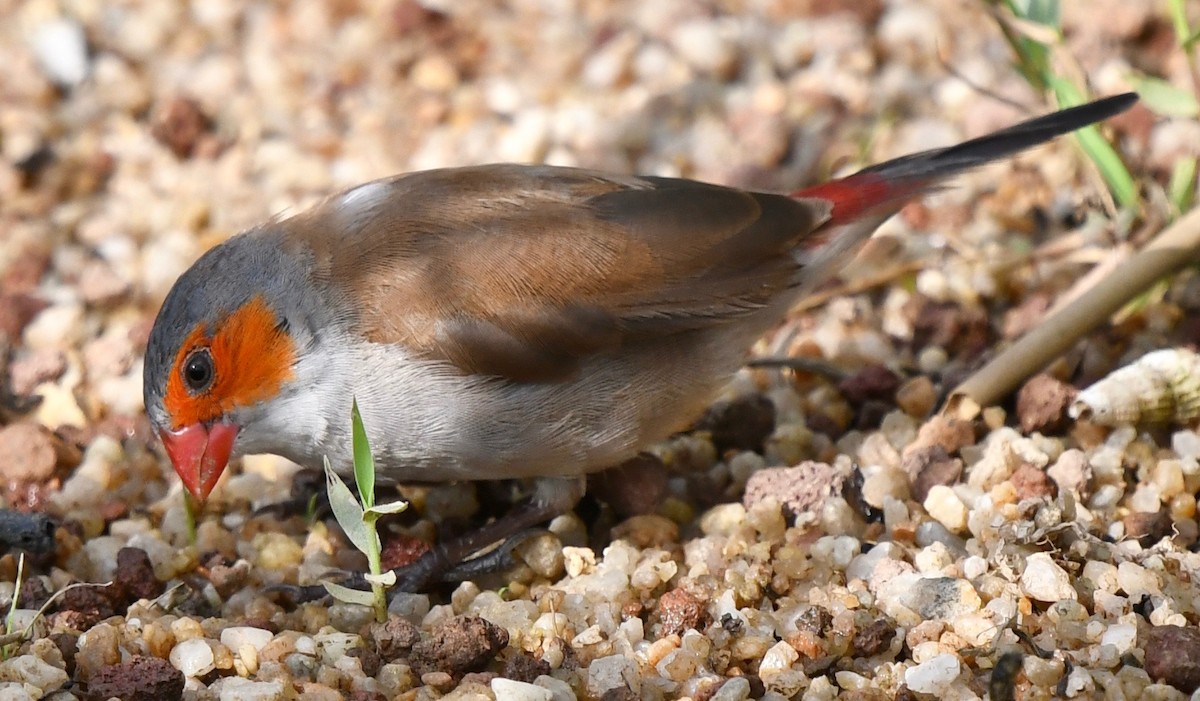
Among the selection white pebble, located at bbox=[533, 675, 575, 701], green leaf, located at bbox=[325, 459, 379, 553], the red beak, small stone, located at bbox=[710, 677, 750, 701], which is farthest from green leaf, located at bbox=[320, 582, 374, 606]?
small stone, located at bbox=[710, 677, 750, 701]

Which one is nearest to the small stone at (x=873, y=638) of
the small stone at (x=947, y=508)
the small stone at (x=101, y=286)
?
the small stone at (x=947, y=508)

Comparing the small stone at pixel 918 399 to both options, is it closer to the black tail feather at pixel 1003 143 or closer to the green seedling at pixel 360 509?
the black tail feather at pixel 1003 143

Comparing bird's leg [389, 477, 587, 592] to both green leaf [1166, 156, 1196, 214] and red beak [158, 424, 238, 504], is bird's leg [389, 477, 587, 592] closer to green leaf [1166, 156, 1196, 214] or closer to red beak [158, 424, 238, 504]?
red beak [158, 424, 238, 504]

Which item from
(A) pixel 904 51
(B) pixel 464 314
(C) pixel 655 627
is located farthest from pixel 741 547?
(A) pixel 904 51

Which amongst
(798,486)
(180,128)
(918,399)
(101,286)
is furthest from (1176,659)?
(180,128)

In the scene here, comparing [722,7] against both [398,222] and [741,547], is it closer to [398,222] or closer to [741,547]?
[398,222]

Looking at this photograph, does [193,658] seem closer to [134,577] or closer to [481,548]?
[134,577]
